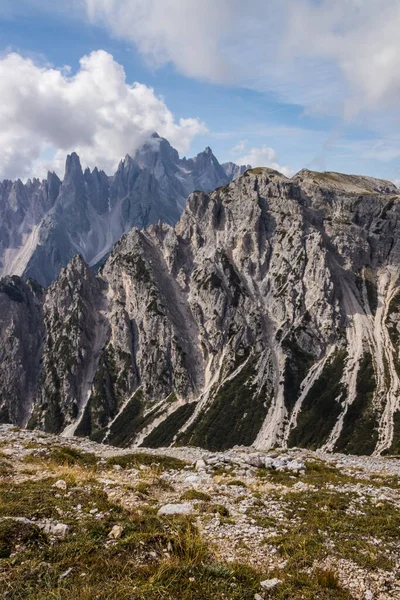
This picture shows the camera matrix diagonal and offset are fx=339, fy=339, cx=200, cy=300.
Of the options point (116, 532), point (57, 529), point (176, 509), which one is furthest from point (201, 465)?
point (57, 529)

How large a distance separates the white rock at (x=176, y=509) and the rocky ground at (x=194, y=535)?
73 millimetres

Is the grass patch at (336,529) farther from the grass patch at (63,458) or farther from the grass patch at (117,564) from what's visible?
the grass patch at (63,458)

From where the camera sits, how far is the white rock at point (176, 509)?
58.0ft

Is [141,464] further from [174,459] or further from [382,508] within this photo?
[382,508]

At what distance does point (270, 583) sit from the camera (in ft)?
37.3

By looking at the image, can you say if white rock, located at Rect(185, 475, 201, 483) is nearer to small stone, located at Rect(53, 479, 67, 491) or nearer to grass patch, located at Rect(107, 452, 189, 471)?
grass patch, located at Rect(107, 452, 189, 471)

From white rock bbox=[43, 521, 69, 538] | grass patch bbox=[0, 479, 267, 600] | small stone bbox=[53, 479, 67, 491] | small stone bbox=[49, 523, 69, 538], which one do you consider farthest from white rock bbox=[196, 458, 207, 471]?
small stone bbox=[49, 523, 69, 538]

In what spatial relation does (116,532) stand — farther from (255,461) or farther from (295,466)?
(295,466)

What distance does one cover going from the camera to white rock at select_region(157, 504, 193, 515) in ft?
58.0

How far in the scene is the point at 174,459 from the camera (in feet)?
111

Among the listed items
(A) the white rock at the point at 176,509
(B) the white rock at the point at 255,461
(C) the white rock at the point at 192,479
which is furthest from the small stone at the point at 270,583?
(B) the white rock at the point at 255,461

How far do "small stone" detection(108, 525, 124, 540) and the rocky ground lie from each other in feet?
0.13

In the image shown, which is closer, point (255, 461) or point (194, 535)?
point (194, 535)

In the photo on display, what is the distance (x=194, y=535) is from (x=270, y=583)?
412 cm
